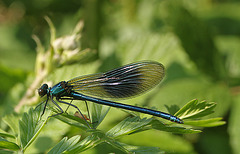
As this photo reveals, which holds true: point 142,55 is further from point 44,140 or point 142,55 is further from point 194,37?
point 44,140

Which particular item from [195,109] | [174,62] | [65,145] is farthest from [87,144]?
[174,62]

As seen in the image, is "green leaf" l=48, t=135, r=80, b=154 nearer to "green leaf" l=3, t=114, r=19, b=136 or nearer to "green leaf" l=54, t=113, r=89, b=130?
"green leaf" l=54, t=113, r=89, b=130

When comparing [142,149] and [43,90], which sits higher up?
[43,90]

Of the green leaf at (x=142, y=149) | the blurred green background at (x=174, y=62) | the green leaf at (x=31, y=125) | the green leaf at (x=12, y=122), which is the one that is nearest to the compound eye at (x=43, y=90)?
the blurred green background at (x=174, y=62)

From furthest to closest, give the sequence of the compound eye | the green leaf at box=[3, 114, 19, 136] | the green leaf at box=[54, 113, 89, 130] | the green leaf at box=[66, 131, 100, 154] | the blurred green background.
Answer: the blurred green background < the compound eye < the green leaf at box=[3, 114, 19, 136] < the green leaf at box=[54, 113, 89, 130] < the green leaf at box=[66, 131, 100, 154]

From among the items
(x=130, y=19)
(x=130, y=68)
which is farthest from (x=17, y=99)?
(x=130, y=19)

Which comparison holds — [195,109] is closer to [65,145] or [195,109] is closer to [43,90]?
[65,145]

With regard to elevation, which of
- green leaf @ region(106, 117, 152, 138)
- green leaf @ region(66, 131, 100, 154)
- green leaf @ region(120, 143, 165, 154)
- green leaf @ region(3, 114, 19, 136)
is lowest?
green leaf @ region(120, 143, 165, 154)

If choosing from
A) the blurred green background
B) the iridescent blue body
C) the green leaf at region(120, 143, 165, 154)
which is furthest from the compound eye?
the green leaf at region(120, 143, 165, 154)
